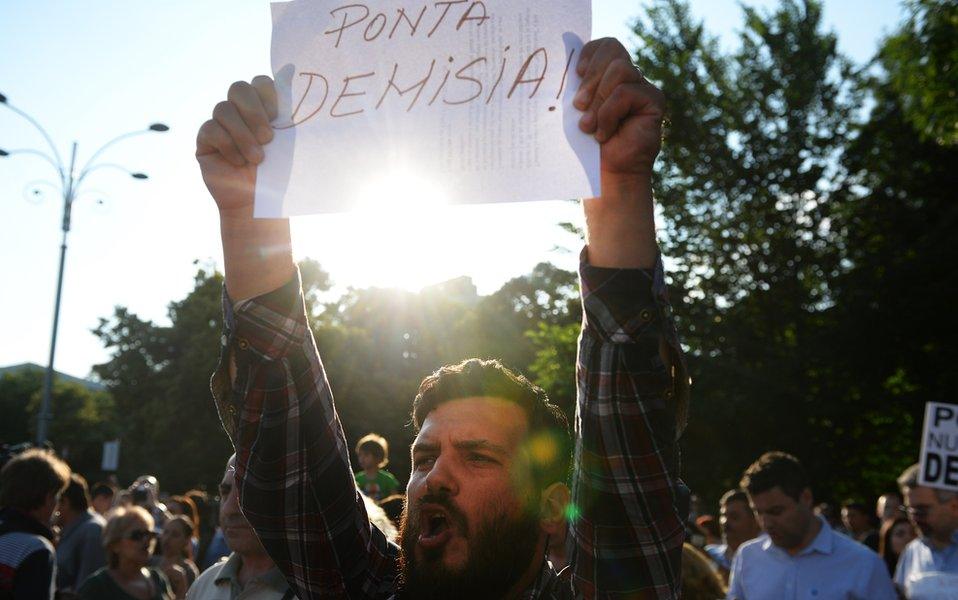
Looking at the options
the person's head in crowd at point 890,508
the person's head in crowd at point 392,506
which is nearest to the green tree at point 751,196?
the person's head in crowd at point 890,508

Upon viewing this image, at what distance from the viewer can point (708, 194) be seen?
67.7ft

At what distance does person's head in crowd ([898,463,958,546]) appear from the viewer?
545 cm

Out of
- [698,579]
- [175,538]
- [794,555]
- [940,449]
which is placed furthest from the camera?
[175,538]

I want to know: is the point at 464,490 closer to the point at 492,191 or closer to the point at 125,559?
the point at 492,191

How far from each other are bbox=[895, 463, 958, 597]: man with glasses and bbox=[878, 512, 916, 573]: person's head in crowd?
2.43 m

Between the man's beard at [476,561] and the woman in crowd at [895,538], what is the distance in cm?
727

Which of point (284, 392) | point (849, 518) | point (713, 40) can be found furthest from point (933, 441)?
point (713, 40)

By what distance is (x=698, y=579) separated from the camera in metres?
3.65

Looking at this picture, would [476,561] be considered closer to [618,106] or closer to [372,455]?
[618,106]

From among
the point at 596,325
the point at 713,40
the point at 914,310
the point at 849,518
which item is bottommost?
the point at 849,518

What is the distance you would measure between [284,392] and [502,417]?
49 cm

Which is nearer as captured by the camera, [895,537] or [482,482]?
[482,482]

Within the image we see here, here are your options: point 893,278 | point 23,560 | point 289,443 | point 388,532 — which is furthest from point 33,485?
point 893,278

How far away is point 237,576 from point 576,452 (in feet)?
7.78
